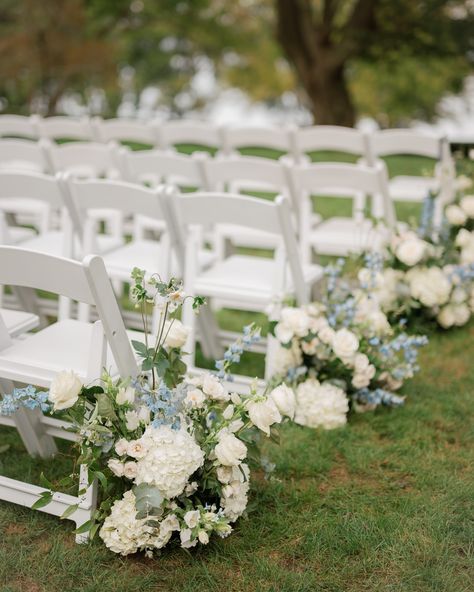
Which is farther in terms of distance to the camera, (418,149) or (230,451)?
(418,149)

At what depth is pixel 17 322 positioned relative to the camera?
3072 mm

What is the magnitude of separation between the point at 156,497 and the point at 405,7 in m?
13.1

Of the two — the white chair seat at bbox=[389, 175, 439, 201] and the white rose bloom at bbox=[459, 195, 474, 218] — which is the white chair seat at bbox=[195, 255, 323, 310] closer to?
the white rose bloom at bbox=[459, 195, 474, 218]

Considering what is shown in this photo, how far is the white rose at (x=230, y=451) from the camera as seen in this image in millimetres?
2488

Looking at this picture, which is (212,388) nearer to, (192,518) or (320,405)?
(192,518)

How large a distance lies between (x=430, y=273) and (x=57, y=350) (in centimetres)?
248

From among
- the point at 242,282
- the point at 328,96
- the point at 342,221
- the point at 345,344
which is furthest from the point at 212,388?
the point at 328,96

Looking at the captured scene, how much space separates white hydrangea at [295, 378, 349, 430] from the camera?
347 centimetres

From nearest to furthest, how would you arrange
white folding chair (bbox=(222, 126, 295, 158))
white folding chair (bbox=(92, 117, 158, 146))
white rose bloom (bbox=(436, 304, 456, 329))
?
1. white rose bloom (bbox=(436, 304, 456, 329))
2. white folding chair (bbox=(222, 126, 295, 158))
3. white folding chair (bbox=(92, 117, 158, 146))

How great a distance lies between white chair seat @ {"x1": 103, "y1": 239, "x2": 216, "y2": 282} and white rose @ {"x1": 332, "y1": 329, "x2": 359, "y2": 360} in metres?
0.96

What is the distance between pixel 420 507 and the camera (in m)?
2.85

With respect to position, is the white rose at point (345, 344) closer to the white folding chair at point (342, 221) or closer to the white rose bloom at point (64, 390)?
the white folding chair at point (342, 221)

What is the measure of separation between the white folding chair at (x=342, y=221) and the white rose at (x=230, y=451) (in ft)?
6.54

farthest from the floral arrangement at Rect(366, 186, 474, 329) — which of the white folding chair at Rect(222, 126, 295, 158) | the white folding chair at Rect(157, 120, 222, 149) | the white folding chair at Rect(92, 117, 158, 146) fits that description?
the white folding chair at Rect(92, 117, 158, 146)
